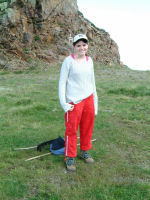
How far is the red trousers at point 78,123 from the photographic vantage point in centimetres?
397

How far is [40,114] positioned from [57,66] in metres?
15.9

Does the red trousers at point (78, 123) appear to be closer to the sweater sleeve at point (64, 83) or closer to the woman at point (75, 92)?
the woman at point (75, 92)

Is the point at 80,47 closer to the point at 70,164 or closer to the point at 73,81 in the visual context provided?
the point at 73,81

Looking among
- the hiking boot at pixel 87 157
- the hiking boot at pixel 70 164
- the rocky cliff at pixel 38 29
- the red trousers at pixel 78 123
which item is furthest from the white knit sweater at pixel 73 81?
the rocky cliff at pixel 38 29

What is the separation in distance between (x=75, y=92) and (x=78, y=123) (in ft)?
1.69

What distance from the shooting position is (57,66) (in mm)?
23094

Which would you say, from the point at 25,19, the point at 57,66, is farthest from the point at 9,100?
the point at 25,19

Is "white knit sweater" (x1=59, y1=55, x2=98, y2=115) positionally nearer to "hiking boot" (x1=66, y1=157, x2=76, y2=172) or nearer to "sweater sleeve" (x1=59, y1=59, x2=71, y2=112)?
"sweater sleeve" (x1=59, y1=59, x2=71, y2=112)

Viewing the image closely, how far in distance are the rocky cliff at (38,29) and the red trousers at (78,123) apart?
1921 cm

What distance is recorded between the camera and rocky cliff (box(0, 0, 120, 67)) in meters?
22.8

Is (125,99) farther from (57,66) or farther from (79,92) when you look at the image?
(57,66)

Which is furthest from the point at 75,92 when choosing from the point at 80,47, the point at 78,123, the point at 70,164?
the point at 70,164

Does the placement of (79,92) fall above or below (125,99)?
above

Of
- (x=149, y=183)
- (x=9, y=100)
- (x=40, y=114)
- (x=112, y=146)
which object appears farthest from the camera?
(x=9, y=100)
